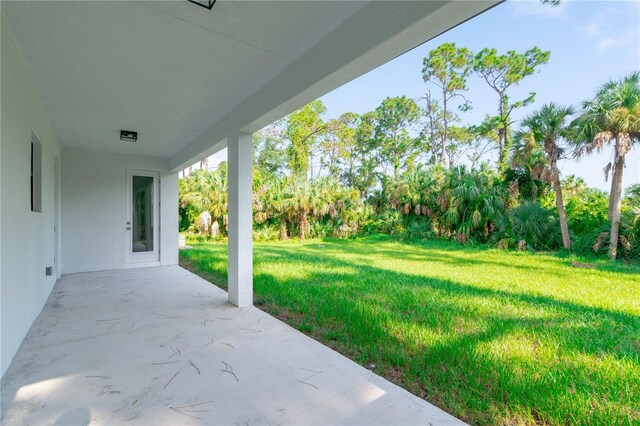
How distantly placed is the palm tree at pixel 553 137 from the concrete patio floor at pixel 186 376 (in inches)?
442

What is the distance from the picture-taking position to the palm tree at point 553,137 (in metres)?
10.4

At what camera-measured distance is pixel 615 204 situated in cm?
909

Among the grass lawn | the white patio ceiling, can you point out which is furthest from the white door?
the white patio ceiling

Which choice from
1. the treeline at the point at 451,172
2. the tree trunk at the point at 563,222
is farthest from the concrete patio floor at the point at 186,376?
the tree trunk at the point at 563,222

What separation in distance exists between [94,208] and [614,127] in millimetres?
14379

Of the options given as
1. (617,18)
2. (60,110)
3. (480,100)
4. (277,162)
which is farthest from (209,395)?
(480,100)

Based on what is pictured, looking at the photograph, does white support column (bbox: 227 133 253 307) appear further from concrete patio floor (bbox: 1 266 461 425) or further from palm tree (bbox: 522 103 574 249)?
palm tree (bbox: 522 103 574 249)

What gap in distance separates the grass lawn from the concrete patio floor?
380 millimetres

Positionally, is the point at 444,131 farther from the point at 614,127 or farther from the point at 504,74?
the point at 614,127

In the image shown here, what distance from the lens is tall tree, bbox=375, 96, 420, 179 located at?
Result: 79.8 feet

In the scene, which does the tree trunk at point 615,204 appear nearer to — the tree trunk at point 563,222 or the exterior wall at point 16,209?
the tree trunk at point 563,222

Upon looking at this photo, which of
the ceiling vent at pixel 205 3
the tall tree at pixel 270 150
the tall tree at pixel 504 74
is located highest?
the tall tree at pixel 504 74

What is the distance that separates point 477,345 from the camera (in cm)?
298

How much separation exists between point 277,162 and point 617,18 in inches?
780
